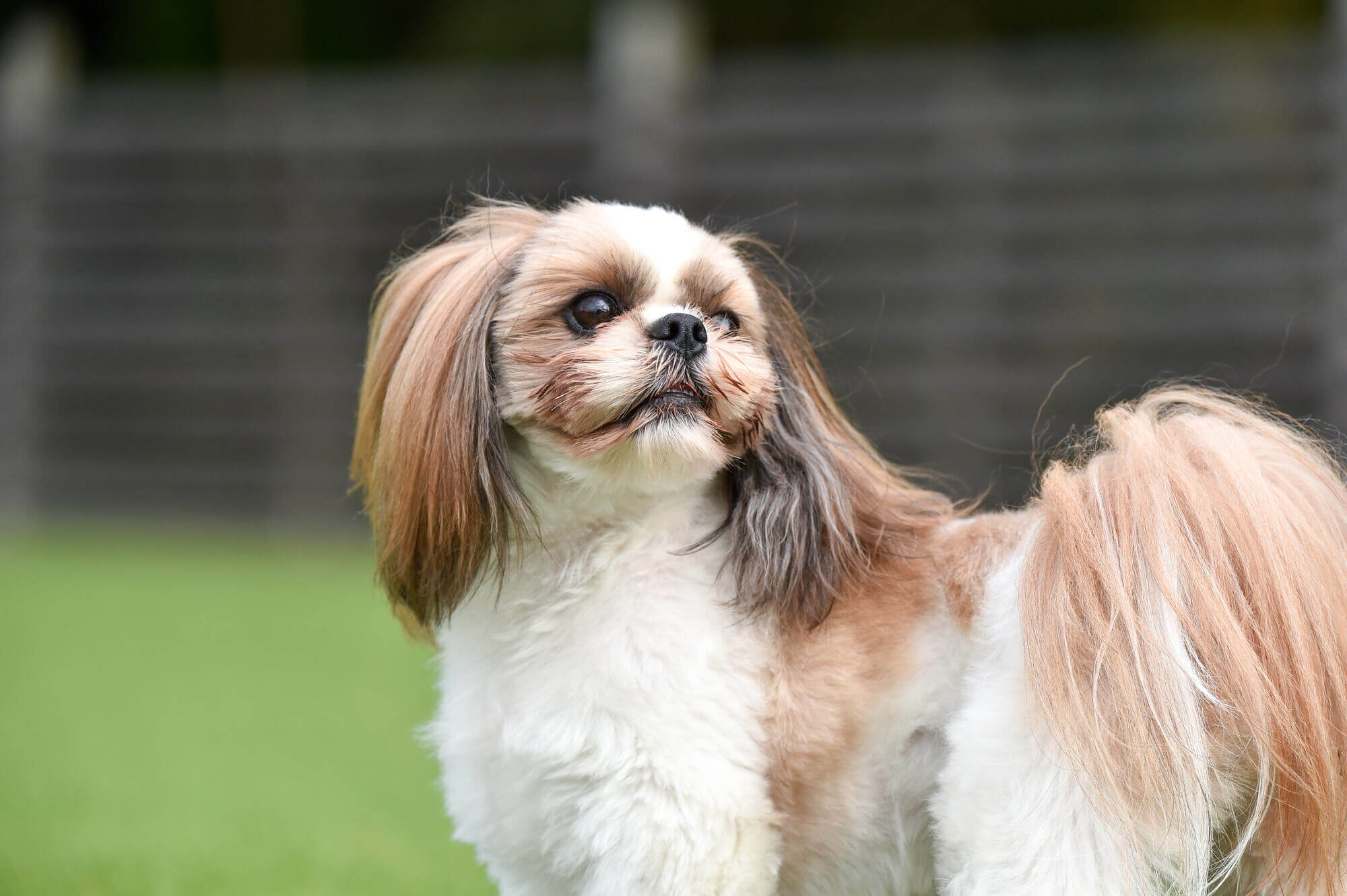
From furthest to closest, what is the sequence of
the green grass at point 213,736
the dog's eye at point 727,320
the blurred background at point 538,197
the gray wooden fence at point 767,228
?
the gray wooden fence at point 767,228 < the blurred background at point 538,197 < the green grass at point 213,736 < the dog's eye at point 727,320

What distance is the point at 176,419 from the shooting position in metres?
8.01

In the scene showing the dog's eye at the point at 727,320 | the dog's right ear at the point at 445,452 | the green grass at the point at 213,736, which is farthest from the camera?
the green grass at the point at 213,736

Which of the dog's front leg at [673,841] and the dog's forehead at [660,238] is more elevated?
the dog's forehead at [660,238]

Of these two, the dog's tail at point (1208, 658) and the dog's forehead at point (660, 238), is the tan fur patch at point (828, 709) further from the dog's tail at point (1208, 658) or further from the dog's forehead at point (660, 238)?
the dog's forehead at point (660, 238)

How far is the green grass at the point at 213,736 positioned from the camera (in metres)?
2.70

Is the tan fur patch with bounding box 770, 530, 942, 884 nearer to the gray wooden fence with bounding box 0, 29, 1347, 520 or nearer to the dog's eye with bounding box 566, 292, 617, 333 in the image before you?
the dog's eye with bounding box 566, 292, 617, 333

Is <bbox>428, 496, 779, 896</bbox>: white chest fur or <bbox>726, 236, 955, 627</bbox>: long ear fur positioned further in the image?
<bbox>726, 236, 955, 627</bbox>: long ear fur

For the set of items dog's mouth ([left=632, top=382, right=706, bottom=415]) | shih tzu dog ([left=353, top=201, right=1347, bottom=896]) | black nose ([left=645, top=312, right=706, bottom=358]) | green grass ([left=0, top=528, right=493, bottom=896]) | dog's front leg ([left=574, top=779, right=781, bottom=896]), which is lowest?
green grass ([left=0, top=528, right=493, bottom=896])

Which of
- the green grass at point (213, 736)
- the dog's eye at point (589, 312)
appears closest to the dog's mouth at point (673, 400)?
the dog's eye at point (589, 312)

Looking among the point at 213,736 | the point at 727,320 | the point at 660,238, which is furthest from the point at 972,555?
the point at 213,736

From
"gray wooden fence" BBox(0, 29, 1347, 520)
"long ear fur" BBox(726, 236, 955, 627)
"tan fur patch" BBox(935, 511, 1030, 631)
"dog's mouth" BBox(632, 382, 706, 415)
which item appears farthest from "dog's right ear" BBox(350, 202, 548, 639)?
"gray wooden fence" BBox(0, 29, 1347, 520)

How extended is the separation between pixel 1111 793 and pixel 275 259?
7174mm

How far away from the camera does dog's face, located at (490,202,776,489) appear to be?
1752 millimetres

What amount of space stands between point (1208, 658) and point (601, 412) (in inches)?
32.4
